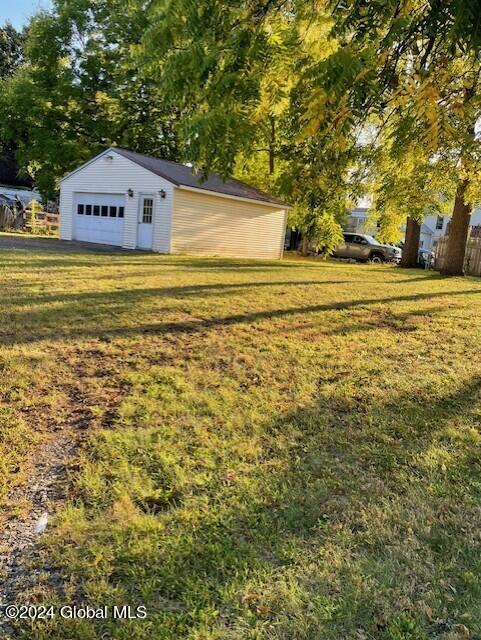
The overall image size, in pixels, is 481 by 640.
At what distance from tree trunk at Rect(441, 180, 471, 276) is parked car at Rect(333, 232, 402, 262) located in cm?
1001

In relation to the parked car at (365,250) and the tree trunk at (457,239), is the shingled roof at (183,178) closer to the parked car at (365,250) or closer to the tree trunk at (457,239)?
the tree trunk at (457,239)

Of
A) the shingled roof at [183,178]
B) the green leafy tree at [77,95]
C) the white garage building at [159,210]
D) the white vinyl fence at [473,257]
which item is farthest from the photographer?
the green leafy tree at [77,95]

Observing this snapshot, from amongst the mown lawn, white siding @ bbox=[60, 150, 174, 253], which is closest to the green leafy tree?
white siding @ bbox=[60, 150, 174, 253]

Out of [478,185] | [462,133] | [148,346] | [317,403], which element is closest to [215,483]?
[317,403]

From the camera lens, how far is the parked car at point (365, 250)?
85.6 ft

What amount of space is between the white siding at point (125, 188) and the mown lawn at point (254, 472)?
10.5 meters

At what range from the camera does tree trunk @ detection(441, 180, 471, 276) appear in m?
15.5

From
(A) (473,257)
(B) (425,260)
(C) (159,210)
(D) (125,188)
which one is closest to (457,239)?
(A) (473,257)

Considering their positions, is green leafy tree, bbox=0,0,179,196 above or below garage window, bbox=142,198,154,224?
above

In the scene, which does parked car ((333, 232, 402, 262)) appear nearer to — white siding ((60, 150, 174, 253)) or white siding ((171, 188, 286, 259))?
white siding ((171, 188, 286, 259))

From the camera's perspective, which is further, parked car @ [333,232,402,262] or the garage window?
parked car @ [333,232,402,262]

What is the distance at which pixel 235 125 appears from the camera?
9.11ft

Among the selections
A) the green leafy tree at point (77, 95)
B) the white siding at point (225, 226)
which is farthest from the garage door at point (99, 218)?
the green leafy tree at point (77, 95)

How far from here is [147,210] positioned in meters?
17.0
